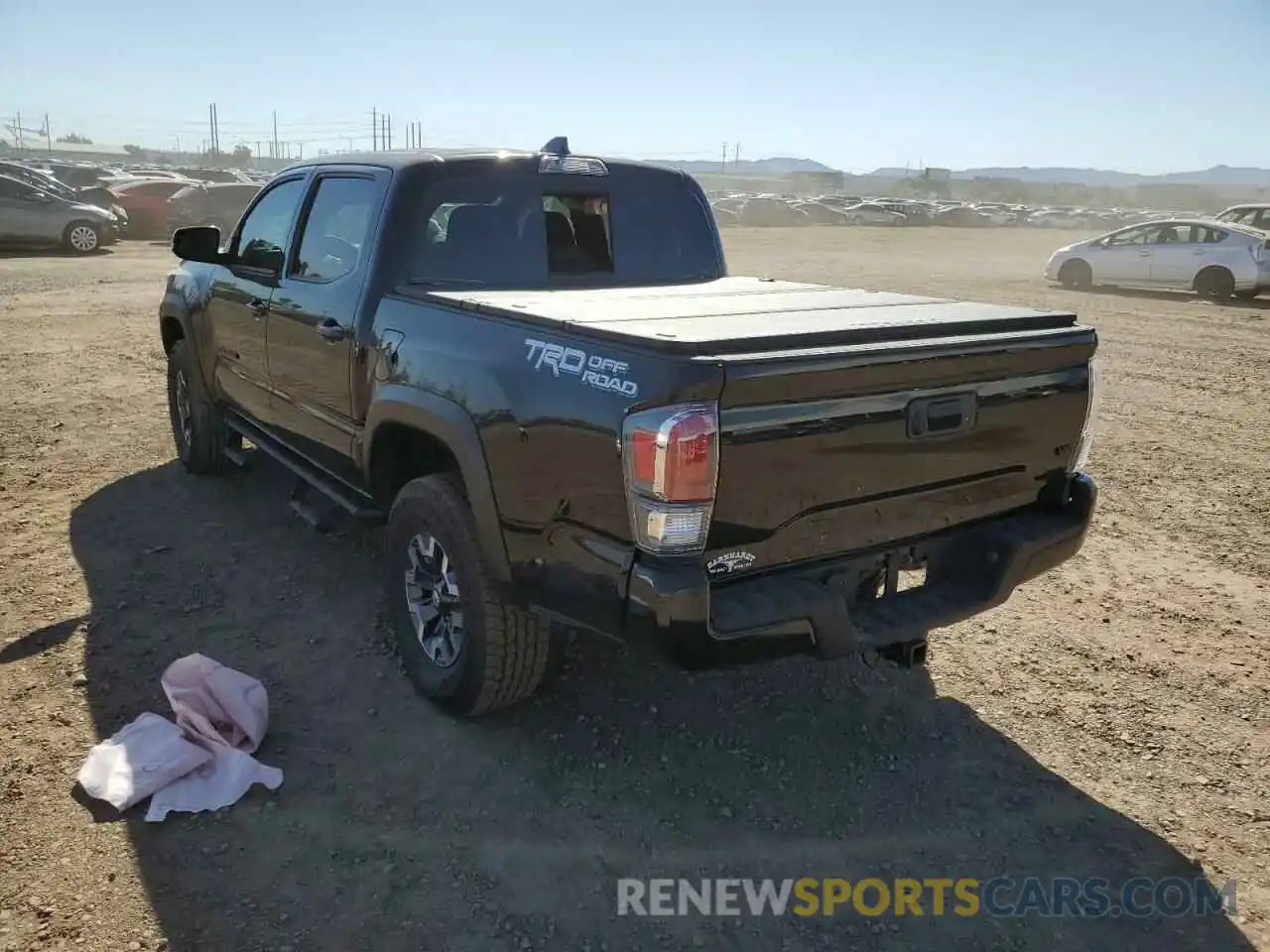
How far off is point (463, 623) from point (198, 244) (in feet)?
9.88

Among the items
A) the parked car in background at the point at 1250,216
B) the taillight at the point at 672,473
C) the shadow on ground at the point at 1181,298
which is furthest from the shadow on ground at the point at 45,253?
the parked car in background at the point at 1250,216

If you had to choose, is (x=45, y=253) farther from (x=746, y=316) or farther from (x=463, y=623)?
(x=746, y=316)

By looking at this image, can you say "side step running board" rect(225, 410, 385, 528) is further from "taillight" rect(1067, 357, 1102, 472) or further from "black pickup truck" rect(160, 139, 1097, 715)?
"taillight" rect(1067, 357, 1102, 472)

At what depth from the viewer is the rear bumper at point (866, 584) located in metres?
2.64

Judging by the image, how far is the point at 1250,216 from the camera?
20.0m

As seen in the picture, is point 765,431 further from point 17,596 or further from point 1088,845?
point 17,596

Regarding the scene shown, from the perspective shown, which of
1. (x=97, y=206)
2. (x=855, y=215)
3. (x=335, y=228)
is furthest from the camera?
(x=855, y=215)

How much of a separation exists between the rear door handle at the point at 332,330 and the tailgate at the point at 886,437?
2.01 meters

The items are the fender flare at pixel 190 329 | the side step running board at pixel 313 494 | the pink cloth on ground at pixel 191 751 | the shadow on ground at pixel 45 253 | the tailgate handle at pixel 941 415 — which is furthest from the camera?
the shadow on ground at pixel 45 253

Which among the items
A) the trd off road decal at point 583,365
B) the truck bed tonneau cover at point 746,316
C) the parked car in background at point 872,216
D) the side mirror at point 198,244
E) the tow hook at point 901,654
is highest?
the parked car in background at point 872,216

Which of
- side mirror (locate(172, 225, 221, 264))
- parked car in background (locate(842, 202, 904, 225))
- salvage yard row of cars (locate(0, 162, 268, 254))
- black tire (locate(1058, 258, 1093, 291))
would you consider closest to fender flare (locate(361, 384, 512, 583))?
side mirror (locate(172, 225, 221, 264))

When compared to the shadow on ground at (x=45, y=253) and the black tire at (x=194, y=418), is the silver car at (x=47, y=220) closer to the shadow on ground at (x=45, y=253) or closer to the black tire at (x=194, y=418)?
the shadow on ground at (x=45, y=253)

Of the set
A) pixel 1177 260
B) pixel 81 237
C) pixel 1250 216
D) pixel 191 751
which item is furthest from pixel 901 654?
pixel 81 237

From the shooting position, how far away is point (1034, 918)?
2.83 metres
